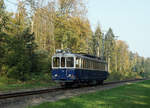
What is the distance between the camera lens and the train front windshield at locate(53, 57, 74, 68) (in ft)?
68.2

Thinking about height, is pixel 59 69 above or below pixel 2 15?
below

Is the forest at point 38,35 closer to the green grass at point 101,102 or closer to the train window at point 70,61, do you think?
the train window at point 70,61

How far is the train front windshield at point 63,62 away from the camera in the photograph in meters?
20.8

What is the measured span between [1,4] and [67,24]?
11.2 m

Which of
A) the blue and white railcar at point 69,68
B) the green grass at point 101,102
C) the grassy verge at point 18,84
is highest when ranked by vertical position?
the blue and white railcar at point 69,68

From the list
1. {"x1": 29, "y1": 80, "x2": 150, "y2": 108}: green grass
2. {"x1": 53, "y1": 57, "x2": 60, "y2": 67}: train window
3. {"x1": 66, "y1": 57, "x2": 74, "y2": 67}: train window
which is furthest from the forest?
{"x1": 29, "y1": 80, "x2": 150, "y2": 108}: green grass

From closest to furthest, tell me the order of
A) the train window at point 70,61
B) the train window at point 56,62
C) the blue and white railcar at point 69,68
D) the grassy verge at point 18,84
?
the grassy verge at point 18,84 → the blue and white railcar at point 69,68 → the train window at point 70,61 → the train window at point 56,62

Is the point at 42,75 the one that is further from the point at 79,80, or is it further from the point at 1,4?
the point at 1,4

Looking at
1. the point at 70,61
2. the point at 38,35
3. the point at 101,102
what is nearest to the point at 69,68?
the point at 70,61

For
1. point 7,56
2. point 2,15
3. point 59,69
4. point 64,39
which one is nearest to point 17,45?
point 7,56

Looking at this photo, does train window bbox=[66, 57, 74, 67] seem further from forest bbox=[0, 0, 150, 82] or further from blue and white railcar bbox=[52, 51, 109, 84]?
forest bbox=[0, 0, 150, 82]

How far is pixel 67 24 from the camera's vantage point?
33281 mm

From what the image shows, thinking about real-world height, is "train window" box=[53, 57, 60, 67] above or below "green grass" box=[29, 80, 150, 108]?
above

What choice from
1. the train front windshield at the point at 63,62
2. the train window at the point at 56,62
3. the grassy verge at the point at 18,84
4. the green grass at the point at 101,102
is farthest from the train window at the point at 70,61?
the green grass at the point at 101,102
